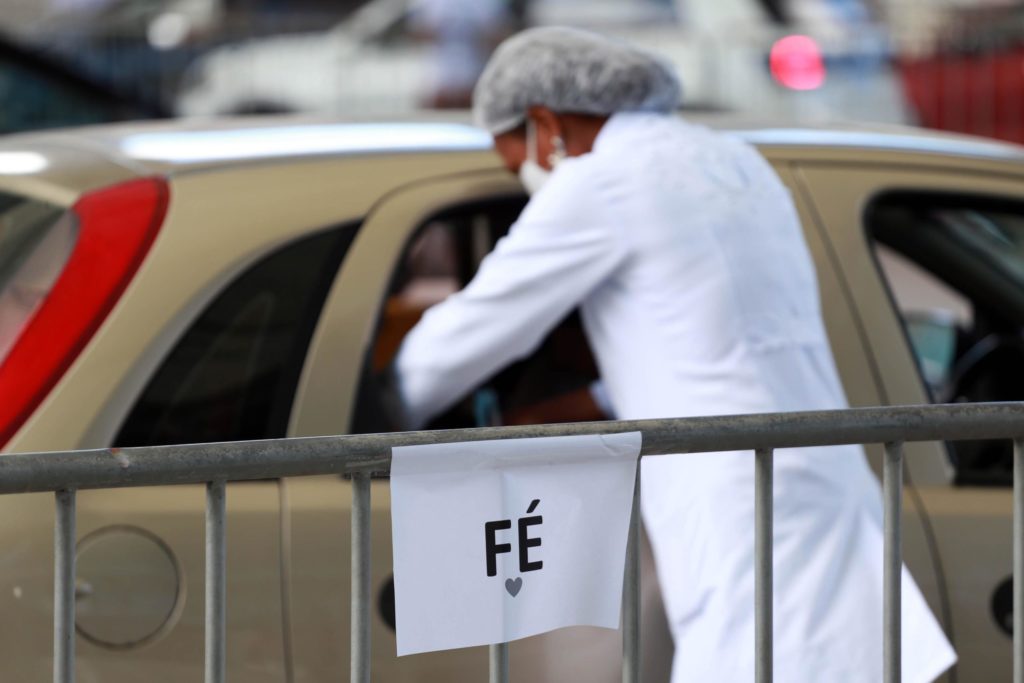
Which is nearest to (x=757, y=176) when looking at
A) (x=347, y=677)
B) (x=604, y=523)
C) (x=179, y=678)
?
(x=604, y=523)

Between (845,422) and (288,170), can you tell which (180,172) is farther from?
(845,422)

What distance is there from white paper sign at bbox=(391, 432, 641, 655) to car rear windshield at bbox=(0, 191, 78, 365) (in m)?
0.79

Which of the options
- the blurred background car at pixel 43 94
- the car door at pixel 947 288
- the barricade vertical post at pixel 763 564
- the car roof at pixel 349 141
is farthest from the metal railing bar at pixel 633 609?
the blurred background car at pixel 43 94

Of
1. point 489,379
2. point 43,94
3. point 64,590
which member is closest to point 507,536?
point 64,590

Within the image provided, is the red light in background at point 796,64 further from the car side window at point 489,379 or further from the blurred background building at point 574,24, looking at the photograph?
the car side window at point 489,379

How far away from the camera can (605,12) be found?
1041 centimetres

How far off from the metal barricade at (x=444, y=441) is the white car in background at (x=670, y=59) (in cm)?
818

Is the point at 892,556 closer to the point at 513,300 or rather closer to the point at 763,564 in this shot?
the point at 763,564

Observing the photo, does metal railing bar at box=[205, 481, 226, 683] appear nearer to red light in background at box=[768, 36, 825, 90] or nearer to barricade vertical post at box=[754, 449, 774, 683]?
A: barricade vertical post at box=[754, 449, 774, 683]

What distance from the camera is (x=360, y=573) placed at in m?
1.70

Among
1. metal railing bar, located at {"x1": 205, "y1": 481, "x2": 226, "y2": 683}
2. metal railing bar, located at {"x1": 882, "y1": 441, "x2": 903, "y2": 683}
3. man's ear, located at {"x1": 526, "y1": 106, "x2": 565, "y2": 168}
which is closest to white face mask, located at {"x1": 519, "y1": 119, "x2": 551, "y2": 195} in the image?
man's ear, located at {"x1": 526, "y1": 106, "x2": 565, "y2": 168}

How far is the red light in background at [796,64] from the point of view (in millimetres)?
10008

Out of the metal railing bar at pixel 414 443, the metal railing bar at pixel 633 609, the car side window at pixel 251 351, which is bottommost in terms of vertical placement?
the metal railing bar at pixel 633 609

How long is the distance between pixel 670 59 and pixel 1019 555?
8.24 m
